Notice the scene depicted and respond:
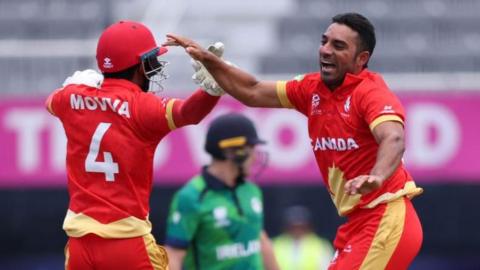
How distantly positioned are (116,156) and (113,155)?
2cm

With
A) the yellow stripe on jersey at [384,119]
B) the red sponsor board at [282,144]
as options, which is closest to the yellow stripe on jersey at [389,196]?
the yellow stripe on jersey at [384,119]

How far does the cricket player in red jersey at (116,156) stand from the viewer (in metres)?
6.50

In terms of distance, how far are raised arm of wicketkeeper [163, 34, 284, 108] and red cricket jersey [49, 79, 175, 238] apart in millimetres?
291

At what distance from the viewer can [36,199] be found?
12781 millimetres

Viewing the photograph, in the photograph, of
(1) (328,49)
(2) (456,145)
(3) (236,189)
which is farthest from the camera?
(2) (456,145)

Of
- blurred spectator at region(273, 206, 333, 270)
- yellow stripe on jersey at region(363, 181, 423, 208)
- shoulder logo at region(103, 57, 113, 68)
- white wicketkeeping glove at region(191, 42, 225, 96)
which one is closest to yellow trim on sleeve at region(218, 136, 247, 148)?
white wicketkeeping glove at region(191, 42, 225, 96)

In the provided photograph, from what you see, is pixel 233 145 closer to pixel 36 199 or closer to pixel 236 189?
pixel 236 189

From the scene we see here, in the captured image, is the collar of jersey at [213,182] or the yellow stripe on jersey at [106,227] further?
the collar of jersey at [213,182]

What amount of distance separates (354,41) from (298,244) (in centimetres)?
719

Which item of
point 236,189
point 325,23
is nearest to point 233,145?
point 236,189

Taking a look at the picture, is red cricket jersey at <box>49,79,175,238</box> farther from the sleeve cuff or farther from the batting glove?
the sleeve cuff

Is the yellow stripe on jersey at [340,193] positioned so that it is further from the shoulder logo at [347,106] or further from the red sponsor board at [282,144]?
the red sponsor board at [282,144]

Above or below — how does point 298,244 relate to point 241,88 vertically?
below

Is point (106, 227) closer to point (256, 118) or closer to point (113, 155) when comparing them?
point (113, 155)
